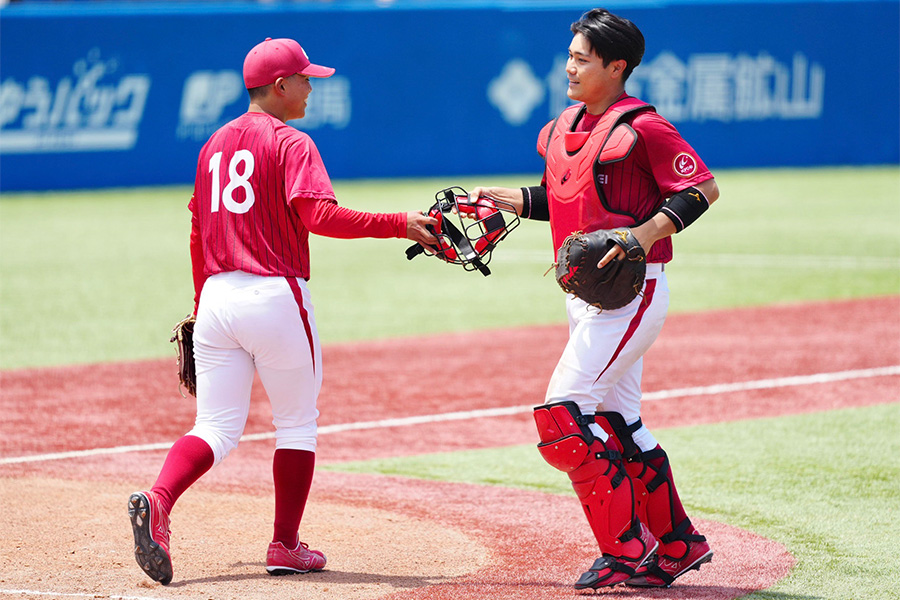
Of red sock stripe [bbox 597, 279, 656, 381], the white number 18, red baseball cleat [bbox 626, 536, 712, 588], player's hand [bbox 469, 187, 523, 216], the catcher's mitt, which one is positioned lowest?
red baseball cleat [bbox 626, 536, 712, 588]

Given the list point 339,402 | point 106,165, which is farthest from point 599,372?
point 106,165

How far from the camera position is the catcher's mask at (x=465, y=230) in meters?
4.59

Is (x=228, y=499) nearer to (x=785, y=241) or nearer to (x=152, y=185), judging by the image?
(x=785, y=241)

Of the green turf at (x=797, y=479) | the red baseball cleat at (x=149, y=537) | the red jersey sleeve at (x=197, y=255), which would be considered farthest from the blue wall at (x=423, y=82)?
the red baseball cleat at (x=149, y=537)

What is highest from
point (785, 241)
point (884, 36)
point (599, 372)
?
point (884, 36)

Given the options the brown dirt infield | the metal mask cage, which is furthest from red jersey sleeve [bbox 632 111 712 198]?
the brown dirt infield

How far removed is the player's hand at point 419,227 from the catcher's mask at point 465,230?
0.03 meters

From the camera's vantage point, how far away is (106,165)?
2169cm

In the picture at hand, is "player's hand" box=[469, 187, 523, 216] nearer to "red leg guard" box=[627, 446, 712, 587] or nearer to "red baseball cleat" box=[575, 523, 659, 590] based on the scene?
"red leg guard" box=[627, 446, 712, 587]

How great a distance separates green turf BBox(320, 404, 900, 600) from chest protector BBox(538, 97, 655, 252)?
1504 mm

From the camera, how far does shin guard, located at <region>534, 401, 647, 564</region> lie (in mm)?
4305

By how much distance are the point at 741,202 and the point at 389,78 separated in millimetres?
7102

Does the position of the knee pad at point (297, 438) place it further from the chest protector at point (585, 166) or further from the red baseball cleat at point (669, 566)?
the red baseball cleat at point (669, 566)

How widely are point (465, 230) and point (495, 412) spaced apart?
10.7 ft
